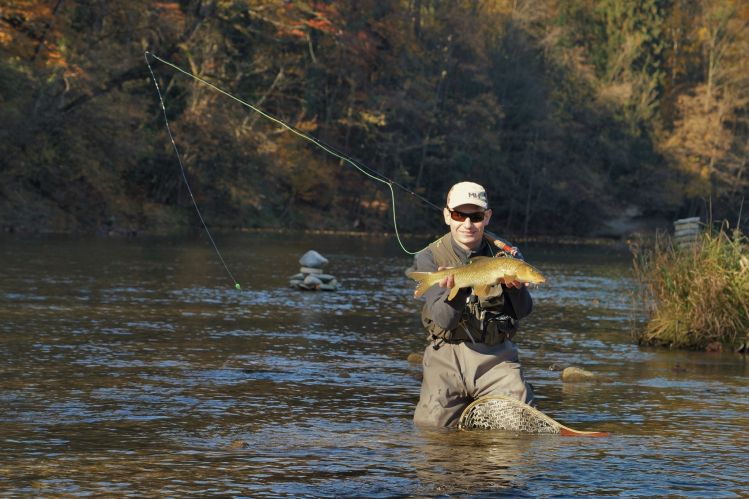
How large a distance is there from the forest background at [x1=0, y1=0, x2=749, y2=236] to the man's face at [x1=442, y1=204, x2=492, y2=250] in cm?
3182

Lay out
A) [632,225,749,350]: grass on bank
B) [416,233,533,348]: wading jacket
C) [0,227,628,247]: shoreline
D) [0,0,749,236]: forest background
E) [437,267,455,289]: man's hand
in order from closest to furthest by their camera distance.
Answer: [437,267,455,289]: man's hand → [416,233,533,348]: wading jacket → [632,225,749,350]: grass on bank → [0,227,628,247]: shoreline → [0,0,749,236]: forest background

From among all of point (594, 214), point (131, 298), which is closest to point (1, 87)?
point (131, 298)

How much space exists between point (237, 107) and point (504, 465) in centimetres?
4448

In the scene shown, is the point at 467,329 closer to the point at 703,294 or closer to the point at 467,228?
the point at 467,228

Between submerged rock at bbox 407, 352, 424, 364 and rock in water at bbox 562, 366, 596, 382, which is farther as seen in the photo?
submerged rock at bbox 407, 352, 424, 364

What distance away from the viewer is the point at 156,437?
9.23m

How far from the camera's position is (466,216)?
9.21m

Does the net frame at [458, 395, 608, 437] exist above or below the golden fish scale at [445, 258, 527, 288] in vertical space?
below

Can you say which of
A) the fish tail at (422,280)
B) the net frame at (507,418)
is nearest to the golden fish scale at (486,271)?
the fish tail at (422,280)

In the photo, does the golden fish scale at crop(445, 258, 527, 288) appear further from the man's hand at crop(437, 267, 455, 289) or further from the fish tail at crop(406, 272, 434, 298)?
the fish tail at crop(406, 272, 434, 298)

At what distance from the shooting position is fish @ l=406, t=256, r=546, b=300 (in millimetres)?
8398

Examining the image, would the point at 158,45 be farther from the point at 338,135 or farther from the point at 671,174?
the point at 671,174

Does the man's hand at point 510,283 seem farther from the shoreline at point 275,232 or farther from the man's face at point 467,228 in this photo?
the shoreline at point 275,232

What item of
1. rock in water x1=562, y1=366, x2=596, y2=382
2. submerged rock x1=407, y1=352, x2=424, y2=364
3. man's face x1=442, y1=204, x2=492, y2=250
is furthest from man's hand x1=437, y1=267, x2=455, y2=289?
submerged rock x1=407, y1=352, x2=424, y2=364
